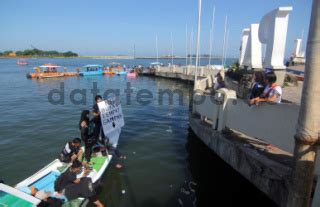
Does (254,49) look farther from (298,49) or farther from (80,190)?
(298,49)

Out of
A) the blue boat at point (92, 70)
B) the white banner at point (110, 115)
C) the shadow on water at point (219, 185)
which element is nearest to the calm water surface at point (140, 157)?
the shadow on water at point (219, 185)

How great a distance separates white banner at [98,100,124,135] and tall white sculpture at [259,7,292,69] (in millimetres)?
9015

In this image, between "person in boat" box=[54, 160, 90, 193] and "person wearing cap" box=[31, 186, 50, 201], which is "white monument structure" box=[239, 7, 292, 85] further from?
"person wearing cap" box=[31, 186, 50, 201]

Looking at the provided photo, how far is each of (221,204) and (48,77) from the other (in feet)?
144

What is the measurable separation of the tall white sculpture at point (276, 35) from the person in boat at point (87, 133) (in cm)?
1029

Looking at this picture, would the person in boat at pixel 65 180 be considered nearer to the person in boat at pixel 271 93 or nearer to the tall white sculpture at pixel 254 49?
the person in boat at pixel 271 93

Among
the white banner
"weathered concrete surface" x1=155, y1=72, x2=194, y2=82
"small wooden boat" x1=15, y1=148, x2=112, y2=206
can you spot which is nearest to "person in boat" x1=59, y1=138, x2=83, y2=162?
"small wooden boat" x1=15, y1=148, x2=112, y2=206

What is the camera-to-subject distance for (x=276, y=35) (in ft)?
40.0

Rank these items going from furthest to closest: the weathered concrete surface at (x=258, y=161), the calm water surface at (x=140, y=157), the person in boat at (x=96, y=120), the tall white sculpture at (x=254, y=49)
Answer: the tall white sculpture at (x=254, y=49)
the person in boat at (x=96, y=120)
the calm water surface at (x=140, y=157)
the weathered concrete surface at (x=258, y=161)

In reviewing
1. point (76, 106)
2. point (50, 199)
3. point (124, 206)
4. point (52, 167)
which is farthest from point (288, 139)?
point (76, 106)

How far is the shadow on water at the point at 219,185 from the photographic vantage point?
6.88 meters

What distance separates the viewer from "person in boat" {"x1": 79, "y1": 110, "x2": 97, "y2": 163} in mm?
7812

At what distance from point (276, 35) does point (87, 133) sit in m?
10.8

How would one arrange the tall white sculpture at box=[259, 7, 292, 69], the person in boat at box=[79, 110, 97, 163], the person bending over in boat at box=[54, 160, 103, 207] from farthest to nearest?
the tall white sculpture at box=[259, 7, 292, 69]
the person in boat at box=[79, 110, 97, 163]
the person bending over in boat at box=[54, 160, 103, 207]
